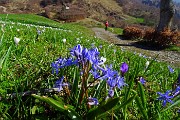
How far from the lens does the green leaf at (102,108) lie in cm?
163

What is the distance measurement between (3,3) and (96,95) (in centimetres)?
8413

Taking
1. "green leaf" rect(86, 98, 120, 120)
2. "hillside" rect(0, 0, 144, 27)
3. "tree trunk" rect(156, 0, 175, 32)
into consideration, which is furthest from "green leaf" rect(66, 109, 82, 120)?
"hillside" rect(0, 0, 144, 27)

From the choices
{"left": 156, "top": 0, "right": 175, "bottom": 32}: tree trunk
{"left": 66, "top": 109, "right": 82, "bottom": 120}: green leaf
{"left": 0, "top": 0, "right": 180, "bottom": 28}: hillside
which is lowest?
{"left": 0, "top": 0, "right": 180, "bottom": 28}: hillside

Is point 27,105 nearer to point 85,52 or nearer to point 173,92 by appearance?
point 85,52

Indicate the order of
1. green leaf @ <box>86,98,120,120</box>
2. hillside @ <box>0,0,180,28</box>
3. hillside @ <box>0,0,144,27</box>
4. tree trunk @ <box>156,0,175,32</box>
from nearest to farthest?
green leaf @ <box>86,98,120,120</box>, tree trunk @ <box>156,0,175,32</box>, hillside @ <box>0,0,180,28</box>, hillside @ <box>0,0,144,27</box>

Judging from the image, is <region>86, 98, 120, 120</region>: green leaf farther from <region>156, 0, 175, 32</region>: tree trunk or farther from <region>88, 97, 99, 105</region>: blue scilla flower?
<region>156, 0, 175, 32</region>: tree trunk

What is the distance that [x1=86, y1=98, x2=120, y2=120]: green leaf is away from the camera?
163 centimetres

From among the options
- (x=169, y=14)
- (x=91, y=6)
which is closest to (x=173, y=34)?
(x=169, y=14)

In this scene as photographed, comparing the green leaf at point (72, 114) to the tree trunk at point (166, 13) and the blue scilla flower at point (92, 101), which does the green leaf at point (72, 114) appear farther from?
the tree trunk at point (166, 13)

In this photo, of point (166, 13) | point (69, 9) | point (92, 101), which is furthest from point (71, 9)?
point (92, 101)

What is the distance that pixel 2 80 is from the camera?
249 cm

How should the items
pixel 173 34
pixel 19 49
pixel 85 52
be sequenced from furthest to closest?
pixel 173 34
pixel 19 49
pixel 85 52

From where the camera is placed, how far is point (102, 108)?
169cm

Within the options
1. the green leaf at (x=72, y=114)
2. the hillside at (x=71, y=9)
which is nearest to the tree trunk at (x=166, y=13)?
the green leaf at (x=72, y=114)
